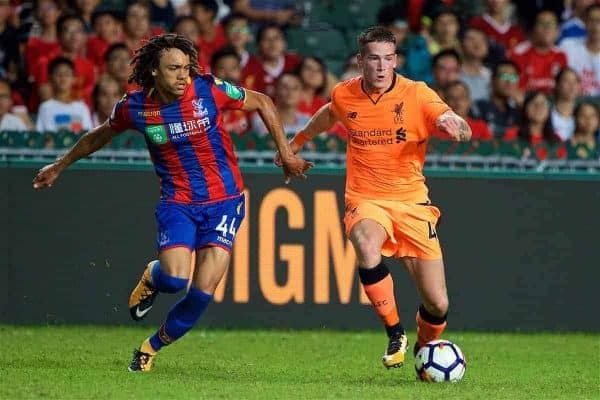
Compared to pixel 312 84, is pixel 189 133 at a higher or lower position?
higher

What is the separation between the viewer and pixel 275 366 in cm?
990

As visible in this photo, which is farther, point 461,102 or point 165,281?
point 461,102

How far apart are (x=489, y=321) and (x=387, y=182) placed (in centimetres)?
370

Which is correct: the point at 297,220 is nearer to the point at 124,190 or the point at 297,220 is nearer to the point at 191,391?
the point at 124,190

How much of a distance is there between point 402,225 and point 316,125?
112cm

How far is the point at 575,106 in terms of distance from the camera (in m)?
13.9

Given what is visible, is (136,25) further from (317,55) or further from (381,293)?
(381,293)

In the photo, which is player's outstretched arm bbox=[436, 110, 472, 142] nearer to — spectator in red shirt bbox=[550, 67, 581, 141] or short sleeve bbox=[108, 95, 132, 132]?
short sleeve bbox=[108, 95, 132, 132]

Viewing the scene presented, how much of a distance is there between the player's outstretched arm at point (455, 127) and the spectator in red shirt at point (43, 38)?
270 inches

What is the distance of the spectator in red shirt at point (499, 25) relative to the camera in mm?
15812

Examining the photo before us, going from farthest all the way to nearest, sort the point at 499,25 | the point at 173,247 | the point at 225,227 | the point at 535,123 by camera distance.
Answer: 1. the point at 499,25
2. the point at 535,123
3. the point at 225,227
4. the point at 173,247

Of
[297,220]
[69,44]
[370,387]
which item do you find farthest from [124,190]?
[370,387]

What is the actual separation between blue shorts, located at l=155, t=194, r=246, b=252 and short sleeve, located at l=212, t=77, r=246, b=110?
0.67 meters

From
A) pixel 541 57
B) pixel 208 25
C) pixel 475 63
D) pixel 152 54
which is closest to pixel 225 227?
pixel 152 54
